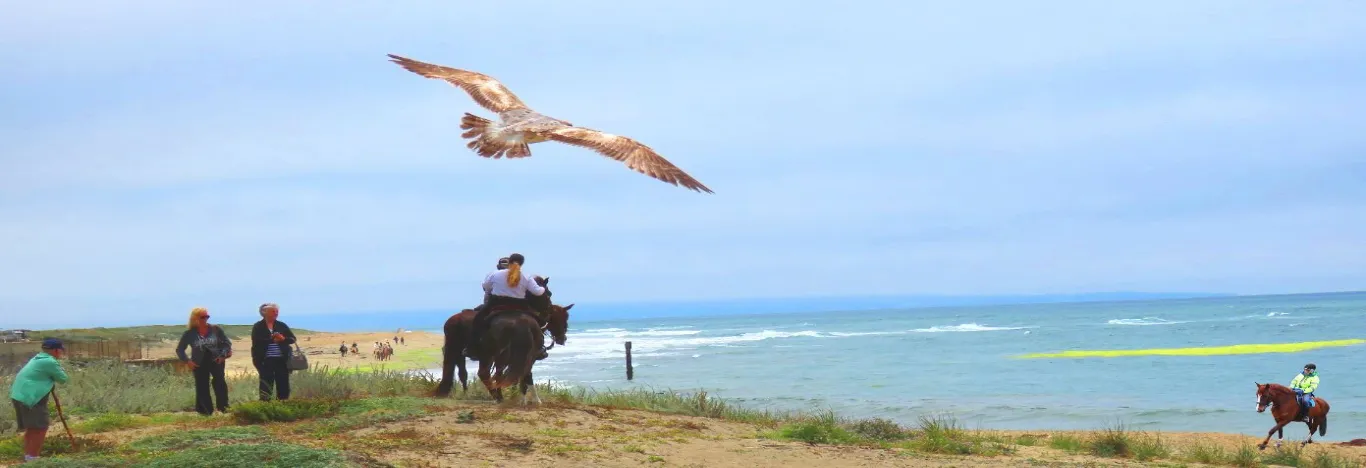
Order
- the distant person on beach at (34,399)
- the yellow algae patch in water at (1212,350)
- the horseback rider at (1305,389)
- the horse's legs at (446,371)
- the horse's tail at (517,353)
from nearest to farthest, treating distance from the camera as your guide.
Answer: the distant person on beach at (34,399) → the horse's tail at (517,353) → the horse's legs at (446,371) → the horseback rider at (1305,389) → the yellow algae patch in water at (1212,350)

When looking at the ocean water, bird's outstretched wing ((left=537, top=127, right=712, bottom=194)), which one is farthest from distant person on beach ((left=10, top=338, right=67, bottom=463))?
the ocean water

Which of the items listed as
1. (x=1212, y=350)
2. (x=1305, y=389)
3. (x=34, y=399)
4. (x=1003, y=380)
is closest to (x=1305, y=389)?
(x=1305, y=389)

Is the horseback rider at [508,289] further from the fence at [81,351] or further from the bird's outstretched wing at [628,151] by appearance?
the fence at [81,351]

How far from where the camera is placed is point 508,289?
12570 mm

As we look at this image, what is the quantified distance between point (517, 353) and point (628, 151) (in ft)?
16.4

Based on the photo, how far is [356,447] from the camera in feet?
32.0

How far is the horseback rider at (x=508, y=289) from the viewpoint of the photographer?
1247cm

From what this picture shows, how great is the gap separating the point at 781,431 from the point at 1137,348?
5014 centimetres

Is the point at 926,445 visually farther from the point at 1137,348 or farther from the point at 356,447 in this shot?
the point at 1137,348

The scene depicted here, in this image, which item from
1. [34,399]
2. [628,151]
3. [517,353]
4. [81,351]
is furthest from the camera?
[81,351]

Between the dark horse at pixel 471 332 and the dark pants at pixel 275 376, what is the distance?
1.73m

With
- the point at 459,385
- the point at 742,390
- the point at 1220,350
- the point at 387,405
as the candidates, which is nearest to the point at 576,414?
the point at 387,405

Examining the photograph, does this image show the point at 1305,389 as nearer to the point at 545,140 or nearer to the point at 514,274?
the point at 514,274

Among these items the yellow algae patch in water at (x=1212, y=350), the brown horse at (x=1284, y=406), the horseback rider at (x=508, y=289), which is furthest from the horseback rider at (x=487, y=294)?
the yellow algae patch in water at (x=1212, y=350)
